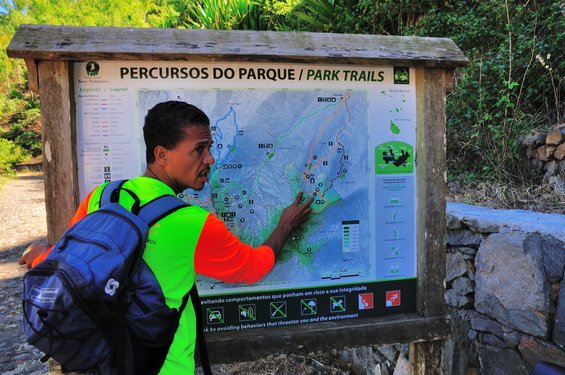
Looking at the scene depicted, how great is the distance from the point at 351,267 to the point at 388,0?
5.78m

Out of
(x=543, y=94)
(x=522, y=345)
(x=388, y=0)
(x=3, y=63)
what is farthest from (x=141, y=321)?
(x=3, y=63)

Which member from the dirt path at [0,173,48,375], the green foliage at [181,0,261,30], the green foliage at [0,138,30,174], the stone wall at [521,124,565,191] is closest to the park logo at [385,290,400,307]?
the stone wall at [521,124,565,191]

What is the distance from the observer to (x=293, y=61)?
200 centimetres

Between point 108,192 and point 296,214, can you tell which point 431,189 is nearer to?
point 296,214

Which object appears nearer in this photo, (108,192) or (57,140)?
(108,192)

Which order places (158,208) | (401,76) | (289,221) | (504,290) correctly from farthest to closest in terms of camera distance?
(504,290) < (401,76) < (289,221) < (158,208)

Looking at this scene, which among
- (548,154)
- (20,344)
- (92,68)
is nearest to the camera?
(92,68)

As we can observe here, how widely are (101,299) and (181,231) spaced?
1.09 feet

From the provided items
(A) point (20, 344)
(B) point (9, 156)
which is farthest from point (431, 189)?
(B) point (9, 156)

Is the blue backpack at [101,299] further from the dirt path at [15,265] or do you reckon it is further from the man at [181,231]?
the dirt path at [15,265]

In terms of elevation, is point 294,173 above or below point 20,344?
above

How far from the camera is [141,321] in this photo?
1403 millimetres

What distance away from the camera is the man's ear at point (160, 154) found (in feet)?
5.55

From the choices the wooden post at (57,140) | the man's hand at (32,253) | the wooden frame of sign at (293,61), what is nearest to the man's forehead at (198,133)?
the wooden frame of sign at (293,61)
